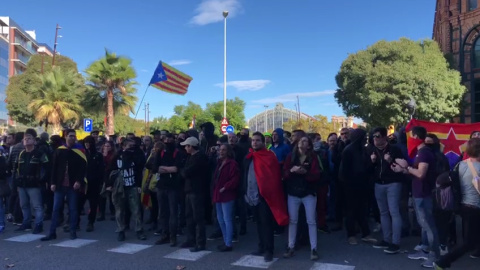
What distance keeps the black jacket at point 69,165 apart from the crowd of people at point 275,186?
0.02 metres

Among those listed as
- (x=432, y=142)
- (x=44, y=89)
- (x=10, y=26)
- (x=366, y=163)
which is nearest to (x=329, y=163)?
(x=366, y=163)

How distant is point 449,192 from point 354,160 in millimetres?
1864

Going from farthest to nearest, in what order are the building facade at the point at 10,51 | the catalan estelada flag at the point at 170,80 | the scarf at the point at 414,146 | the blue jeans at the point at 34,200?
the building facade at the point at 10,51
the catalan estelada flag at the point at 170,80
the blue jeans at the point at 34,200
the scarf at the point at 414,146

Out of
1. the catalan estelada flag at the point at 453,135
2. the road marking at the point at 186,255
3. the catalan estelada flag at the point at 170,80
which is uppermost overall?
the catalan estelada flag at the point at 170,80

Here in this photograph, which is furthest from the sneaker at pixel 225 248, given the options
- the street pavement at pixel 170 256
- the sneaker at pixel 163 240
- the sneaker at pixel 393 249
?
the sneaker at pixel 393 249

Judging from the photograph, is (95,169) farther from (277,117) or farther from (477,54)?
(277,117)

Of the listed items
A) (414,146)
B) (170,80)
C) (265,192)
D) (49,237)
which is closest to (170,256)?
(265,192)

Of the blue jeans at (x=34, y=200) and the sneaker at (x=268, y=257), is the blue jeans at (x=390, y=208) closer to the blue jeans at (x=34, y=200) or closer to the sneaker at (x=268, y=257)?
the sneaker at (x=268, y=257)

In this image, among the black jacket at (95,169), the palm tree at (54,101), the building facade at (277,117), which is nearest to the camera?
the black jacket at (95,169)

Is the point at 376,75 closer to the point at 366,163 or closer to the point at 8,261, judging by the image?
the point at 366,163

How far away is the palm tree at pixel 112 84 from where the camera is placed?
23094 millimetres

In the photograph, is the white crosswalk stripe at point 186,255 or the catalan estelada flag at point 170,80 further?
the catalan estelada flag at point 170,80

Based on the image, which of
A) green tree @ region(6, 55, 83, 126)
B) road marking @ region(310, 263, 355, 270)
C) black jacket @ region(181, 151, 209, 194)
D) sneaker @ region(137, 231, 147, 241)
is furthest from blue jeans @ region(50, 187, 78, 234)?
green tree @ region(6, 55, 83, 126)

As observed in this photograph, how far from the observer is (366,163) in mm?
6465
